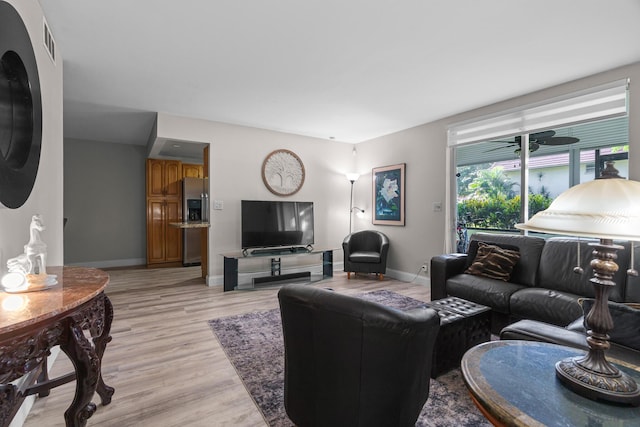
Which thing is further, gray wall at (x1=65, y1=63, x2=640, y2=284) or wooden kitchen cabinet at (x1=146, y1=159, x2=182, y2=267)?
wooden kitchen cabinet at (x1=146, y1=159, x2=182, y2=267)

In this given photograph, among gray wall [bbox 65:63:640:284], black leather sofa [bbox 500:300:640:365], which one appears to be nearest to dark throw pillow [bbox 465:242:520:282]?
gray wall [bbox 65:63:640:284]

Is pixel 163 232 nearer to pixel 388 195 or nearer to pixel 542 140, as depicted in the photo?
pixel 388 195

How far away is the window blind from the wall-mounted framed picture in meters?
1.09

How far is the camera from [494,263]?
309 centimetres

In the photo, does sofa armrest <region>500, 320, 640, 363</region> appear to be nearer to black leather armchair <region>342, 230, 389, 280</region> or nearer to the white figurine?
the white figurine

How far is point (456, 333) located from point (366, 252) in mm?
3107

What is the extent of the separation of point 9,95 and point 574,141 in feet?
14.9

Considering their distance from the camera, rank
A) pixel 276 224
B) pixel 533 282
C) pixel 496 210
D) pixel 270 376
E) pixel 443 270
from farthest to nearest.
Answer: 1. pixel 276 224
2. pixel 496 210
3. pixel 443 270
4. pixel 533 282
5. pixel 270 376

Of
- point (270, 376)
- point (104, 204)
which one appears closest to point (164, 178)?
point (104, 204)

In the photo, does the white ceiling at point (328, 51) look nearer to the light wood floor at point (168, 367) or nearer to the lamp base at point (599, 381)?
the lamp base at point (599, 381)

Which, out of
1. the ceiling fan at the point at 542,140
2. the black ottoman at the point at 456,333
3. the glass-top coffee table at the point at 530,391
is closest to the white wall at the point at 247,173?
the ceiling fan at the point at 542,140

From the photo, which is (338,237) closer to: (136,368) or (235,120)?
(235,120)

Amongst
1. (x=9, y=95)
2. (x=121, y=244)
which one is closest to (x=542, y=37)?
(x=9, y=95)

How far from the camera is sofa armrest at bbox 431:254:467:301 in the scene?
10.5 ft
